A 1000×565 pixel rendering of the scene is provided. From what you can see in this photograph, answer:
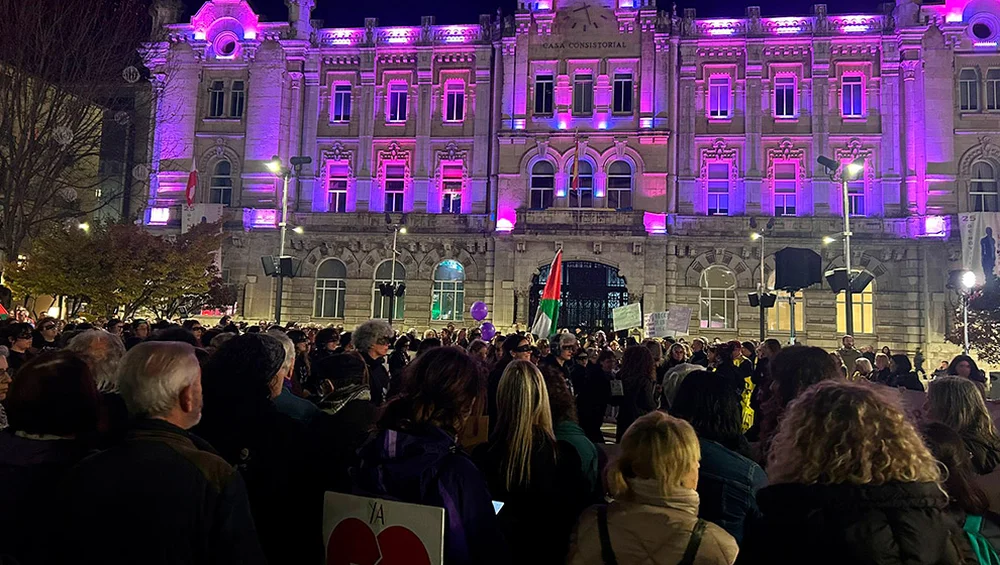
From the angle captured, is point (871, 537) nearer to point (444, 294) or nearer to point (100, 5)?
point (100, 5)

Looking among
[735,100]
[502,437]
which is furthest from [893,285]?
[502,437]

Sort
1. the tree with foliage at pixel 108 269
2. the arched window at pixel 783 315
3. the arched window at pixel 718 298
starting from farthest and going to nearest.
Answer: the arched window at pixel 718 298
the arched window at pixel 783 315
the tree with foliage at pixel 108 269

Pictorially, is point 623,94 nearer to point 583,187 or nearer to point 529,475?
point 583,187

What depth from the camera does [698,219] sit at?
105ft

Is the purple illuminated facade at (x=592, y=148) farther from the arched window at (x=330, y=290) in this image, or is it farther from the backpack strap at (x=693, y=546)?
the backpack strap at (x=693, y=546)

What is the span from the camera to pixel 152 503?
2.73 m

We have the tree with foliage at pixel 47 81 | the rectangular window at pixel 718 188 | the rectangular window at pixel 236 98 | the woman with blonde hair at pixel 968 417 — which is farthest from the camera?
the rectangular window at pixel 236 98

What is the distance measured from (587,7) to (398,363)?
26944mm

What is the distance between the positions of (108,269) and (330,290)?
12.3m

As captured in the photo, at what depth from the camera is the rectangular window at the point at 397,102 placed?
35188mm

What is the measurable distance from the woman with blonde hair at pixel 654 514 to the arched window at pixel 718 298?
29.9 meters

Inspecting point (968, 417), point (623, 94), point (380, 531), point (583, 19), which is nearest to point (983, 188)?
point (623, 94)

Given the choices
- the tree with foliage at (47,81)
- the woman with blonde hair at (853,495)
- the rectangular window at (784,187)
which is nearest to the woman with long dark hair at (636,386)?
the woman with blonde hair at (853,495)

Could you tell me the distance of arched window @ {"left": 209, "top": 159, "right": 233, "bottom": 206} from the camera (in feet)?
116
